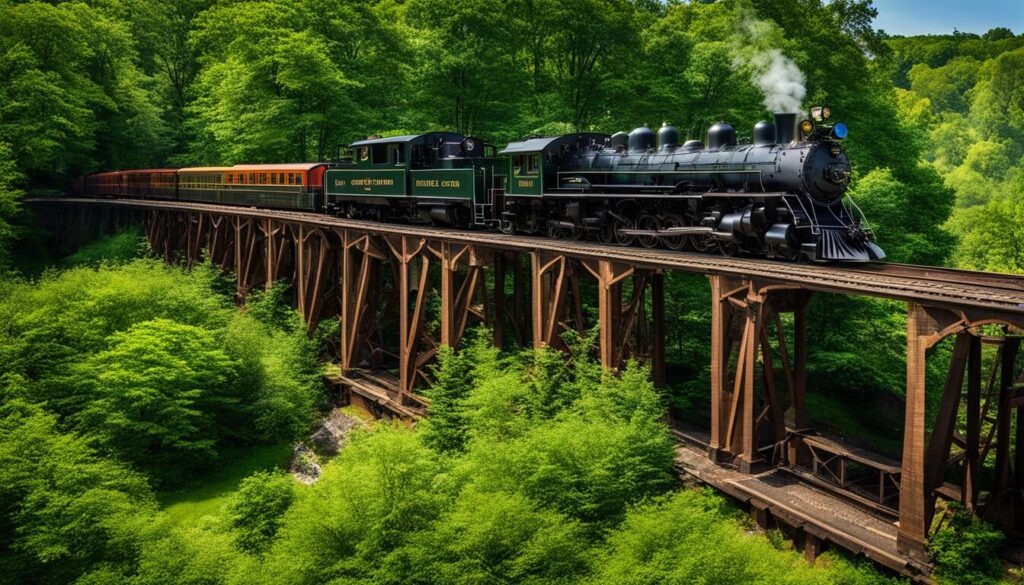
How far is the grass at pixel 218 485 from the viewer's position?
717 inches

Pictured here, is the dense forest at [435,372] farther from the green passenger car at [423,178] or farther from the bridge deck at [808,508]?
the green passenger car at [423,178]

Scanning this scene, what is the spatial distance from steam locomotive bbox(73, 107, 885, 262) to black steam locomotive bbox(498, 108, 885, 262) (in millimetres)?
30

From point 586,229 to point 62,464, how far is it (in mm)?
14085

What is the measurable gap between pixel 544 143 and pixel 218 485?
13161 millimetres

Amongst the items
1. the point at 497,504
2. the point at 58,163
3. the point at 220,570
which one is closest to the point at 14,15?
the point at 58,163

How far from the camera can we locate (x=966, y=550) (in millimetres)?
9883

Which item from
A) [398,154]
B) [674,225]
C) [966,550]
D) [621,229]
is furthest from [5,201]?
[966,550]

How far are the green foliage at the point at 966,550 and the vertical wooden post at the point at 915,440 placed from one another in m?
0.27

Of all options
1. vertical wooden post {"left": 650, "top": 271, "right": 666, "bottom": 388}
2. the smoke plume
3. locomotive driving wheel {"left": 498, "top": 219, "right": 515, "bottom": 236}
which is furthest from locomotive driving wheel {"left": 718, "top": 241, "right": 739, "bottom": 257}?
locomotive driving wheel {"left": 498, "top": 219, "right": 515, "bottom": 236}

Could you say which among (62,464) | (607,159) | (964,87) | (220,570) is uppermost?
(964,87)

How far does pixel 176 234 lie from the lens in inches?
1638

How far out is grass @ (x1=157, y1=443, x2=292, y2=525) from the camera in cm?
1820

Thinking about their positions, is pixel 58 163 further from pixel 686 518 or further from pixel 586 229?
pixel 686 518

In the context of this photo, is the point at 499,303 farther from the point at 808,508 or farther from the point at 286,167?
the point at 286,167
